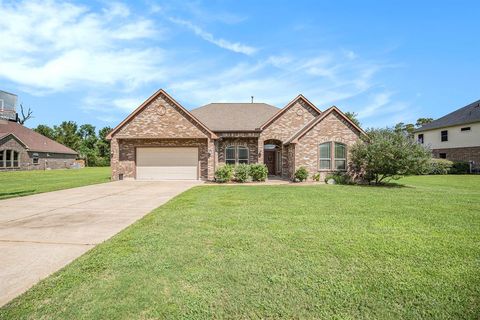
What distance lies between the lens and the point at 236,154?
19906 mm

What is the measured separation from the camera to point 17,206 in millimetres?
8500

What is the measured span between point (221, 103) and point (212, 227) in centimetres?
2020

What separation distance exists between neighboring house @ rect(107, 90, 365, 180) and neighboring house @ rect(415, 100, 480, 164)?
15812 millimetres

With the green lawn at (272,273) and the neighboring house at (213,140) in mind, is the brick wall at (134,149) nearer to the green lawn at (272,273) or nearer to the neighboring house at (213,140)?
the neighboring house at (213,140)

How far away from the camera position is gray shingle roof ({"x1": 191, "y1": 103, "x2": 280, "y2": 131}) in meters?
19.9

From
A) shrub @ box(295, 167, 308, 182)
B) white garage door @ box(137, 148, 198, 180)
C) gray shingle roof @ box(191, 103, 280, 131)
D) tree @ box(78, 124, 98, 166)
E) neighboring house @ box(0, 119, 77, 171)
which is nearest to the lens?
shrub @ box(295, 167, 308, 182)

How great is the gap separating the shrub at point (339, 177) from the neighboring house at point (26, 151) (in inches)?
1352

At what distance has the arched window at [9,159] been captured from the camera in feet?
95.4

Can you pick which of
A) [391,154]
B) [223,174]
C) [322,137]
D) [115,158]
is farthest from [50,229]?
[391,154]

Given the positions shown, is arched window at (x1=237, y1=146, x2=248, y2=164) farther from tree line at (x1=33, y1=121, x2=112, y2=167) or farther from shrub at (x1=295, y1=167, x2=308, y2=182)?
tree line at (x1=33, y1=121, x2=112, y2=167)

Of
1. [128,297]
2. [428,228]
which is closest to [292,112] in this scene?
[428,228]

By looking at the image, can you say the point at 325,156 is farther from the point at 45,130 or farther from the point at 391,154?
the point at 45,130

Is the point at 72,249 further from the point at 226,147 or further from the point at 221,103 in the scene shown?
the point at 221,103

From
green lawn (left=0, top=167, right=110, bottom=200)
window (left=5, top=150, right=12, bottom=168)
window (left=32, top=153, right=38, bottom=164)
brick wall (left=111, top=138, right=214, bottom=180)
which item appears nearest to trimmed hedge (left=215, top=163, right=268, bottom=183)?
brick wall (left=111, top=138, right=214, bottom=180)
